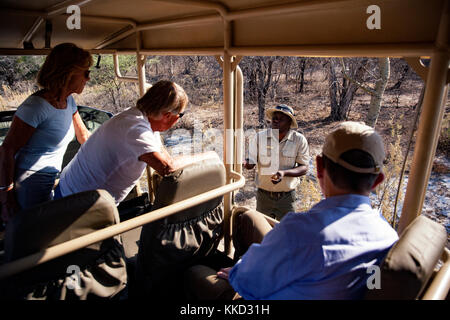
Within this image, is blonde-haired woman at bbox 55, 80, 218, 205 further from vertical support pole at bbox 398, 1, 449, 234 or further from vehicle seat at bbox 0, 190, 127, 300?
vertical support pole at bbox 398, 1, 449, 234

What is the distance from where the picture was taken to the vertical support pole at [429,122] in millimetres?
1320

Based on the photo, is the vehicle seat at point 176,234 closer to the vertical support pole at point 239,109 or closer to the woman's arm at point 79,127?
the vertical support pole at point 239,109

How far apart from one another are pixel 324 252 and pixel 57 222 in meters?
1.09

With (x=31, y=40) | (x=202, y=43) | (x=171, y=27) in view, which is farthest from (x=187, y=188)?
(x=31, y=40)

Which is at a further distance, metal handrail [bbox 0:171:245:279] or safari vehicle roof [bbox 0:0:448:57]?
safari vehicle roof [bbox 0:0:448:57]

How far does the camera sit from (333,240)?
1158 millimetres

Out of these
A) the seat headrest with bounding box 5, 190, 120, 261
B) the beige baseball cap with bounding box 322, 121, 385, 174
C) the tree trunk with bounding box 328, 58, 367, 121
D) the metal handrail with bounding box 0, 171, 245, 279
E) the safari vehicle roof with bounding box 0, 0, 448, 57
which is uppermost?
the safari vehicle roof with bounding box 0, 0, 448, 57

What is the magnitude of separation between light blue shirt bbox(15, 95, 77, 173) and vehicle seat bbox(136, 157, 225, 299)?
720 mm

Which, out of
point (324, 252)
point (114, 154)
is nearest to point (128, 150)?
point (114, 154)

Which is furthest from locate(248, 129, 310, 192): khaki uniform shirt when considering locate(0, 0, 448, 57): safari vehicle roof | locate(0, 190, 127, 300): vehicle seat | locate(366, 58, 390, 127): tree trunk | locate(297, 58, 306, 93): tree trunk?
locate(297, 58, 306, 93): tree trunk

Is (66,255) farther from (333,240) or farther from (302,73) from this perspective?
(302,73)

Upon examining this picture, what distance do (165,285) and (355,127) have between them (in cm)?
144

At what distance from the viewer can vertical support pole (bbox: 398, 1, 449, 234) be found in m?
1.32

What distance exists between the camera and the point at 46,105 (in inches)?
70.8
